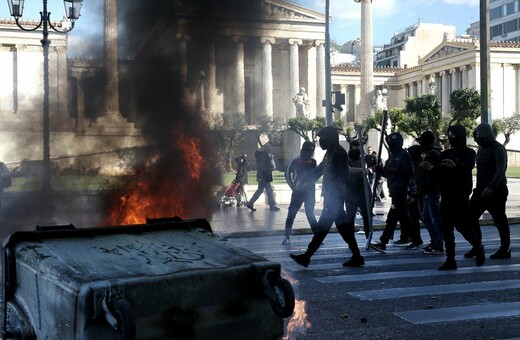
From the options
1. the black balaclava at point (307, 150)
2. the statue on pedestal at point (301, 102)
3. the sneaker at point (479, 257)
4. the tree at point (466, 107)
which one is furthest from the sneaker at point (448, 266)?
the tree at point (466, 107)

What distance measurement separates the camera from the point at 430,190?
7645 millimetres

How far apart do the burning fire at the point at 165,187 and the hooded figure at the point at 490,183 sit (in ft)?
9.78

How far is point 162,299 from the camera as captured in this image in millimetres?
2820

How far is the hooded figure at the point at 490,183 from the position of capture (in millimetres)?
7098

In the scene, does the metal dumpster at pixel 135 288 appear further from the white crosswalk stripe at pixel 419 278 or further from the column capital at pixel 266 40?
the column capital at pixel 266 40

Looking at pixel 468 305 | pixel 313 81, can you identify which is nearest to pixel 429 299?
pixel 468 305

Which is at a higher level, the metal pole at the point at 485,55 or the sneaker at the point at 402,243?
the metal pole at the point at 485,55

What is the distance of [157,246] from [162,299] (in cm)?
61

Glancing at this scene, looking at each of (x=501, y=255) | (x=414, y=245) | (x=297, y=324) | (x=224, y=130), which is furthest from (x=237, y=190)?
(x=297, y=324)

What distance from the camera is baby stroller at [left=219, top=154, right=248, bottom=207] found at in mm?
14637

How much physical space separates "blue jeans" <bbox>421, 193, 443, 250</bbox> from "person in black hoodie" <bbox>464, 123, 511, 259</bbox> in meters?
0.44

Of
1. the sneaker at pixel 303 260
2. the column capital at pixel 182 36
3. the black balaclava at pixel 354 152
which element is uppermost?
the column capital at pixel 182 36

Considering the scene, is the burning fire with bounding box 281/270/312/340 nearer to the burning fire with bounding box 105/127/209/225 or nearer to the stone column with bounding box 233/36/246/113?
the burning fire with bounding box 105/127/209/225

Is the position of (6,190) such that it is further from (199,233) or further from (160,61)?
(199,233)
